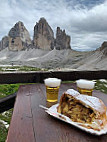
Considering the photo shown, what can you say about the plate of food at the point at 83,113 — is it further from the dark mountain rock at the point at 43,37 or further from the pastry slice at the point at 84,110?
the dark mountain rock at the point at 43,37

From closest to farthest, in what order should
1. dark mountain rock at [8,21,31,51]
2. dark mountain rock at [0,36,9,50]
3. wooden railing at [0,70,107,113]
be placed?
wooden railing at [0,70,107,113] → dark mountain rock at [8,21,31,51] → dark mountain rock at [0,36,9,50]

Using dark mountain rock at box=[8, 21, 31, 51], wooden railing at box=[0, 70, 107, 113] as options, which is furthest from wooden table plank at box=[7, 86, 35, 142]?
dark mountain rock at box=[8, 21, 31, 51]

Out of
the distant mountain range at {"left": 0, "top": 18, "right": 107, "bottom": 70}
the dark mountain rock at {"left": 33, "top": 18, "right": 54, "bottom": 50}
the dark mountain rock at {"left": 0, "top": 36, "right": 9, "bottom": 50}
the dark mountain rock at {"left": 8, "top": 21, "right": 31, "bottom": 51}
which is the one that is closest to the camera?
the distant mountain range at {"left": 0, "top": 18, "right": 107, "bottom": 70}

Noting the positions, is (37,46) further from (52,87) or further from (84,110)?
(84,110)

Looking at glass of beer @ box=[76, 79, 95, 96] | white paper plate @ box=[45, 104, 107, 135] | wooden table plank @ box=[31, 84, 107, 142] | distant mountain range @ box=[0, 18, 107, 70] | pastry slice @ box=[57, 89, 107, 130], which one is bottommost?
wooden table plank @ box=[31, 84, 107, 142]

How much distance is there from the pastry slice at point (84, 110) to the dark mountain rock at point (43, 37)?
2640 inches

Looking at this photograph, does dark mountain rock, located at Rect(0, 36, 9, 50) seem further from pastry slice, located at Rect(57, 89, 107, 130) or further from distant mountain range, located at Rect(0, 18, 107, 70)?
pastry slice, located at Rect(57, 89, 107, 130)

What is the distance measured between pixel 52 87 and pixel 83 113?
425 mm

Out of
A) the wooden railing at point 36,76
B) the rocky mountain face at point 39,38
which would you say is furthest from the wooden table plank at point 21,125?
the rocky mountain face at point 39,38

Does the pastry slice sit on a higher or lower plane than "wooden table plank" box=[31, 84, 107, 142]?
higher

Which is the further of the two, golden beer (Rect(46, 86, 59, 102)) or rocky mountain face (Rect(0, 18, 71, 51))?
rocky mountain face (Rect(0, 18, 71, 51))

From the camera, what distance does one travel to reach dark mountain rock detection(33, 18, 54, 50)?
67.8 meters

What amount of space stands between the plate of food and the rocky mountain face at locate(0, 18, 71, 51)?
5586 centimetres

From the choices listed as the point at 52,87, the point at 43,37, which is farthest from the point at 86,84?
the point at 43,37
